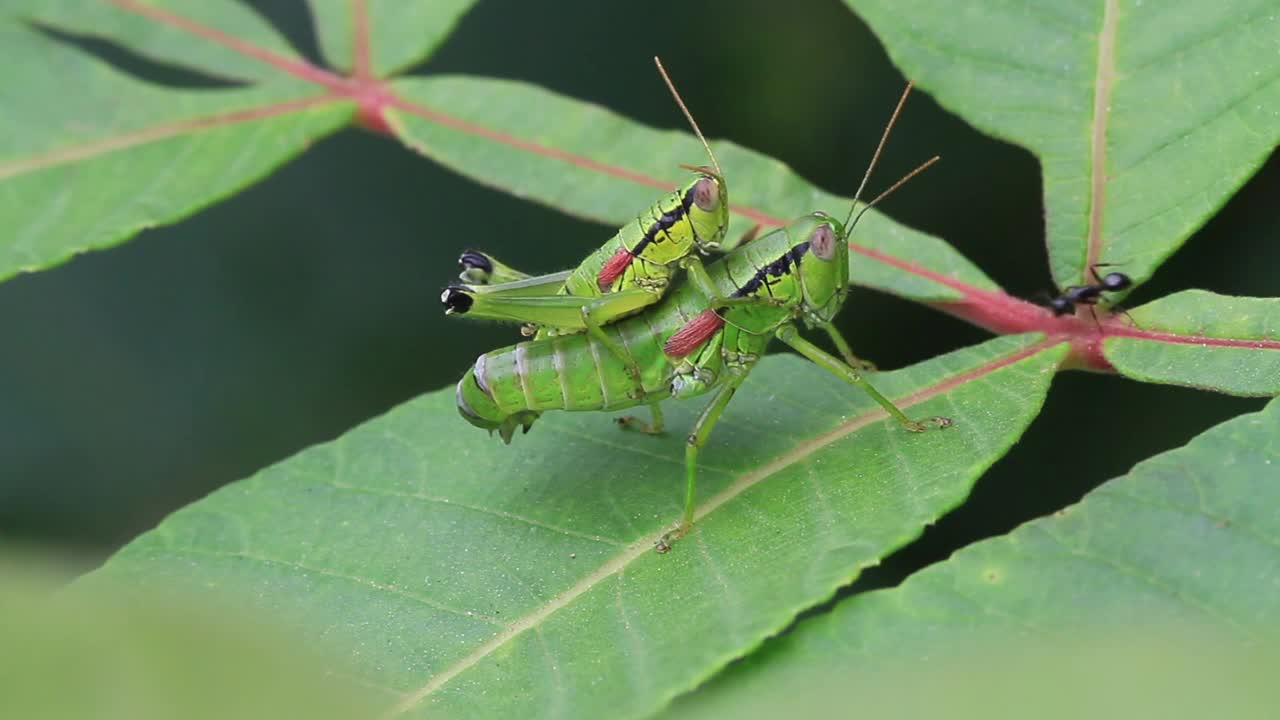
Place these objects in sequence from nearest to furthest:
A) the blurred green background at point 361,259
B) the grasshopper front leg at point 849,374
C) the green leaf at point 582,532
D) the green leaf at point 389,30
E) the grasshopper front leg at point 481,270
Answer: the green leaf at point 582,532, the grasshopper front leg at point 849,374, the grasshopper front leg at point 481,270, the green leaf at point 389,30, the blurred green background at point 361,259

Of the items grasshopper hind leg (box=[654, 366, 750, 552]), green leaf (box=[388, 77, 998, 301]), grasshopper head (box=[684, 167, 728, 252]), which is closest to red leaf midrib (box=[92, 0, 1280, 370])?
green leaf (box=[388, 77, 998, 301])

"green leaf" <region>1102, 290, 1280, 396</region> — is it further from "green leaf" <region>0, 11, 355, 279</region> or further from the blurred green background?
"green leaf" <region>0, 11, 355, 279</region>

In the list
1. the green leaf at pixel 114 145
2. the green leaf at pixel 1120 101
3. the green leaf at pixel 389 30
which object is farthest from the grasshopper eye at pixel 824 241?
the green leaf at pixel 114 145

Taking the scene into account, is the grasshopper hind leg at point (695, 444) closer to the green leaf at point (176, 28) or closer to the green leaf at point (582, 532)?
the green leaf at point (582, 532)

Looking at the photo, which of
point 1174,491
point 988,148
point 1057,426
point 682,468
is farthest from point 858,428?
point 988,148

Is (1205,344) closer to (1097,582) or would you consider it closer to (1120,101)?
(1120,101)

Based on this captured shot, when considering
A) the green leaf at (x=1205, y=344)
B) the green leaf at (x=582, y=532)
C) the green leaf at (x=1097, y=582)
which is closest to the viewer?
the green leaf at (x=1097, y=582)

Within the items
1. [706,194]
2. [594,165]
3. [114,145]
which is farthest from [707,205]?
[114,145]

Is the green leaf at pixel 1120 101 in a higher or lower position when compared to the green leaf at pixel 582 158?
lower
